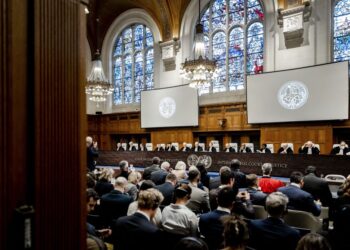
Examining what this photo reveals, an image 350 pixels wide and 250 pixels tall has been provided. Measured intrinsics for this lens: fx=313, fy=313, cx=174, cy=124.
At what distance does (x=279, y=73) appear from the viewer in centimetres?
1155

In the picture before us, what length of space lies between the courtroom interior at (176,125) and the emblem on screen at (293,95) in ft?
0.13

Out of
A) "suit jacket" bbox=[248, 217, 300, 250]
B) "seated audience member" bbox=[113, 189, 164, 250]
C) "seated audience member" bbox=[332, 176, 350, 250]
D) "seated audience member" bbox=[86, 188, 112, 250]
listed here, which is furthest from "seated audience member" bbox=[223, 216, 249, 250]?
"seated audience member" bbox=[332, 176, 350, 250]

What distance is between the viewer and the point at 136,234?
2.66m

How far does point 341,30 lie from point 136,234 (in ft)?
36.4

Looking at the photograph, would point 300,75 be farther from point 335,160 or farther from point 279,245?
point 279,245

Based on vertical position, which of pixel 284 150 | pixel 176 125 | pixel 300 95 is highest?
pixel 300 95

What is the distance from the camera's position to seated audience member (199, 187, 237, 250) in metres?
2.87

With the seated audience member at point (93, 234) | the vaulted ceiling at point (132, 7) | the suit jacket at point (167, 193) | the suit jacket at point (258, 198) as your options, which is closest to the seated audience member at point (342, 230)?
the suit jacket at point (258, 198)

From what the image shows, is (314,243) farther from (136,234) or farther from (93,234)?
(93,234)

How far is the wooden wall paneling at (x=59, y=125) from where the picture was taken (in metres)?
1.36

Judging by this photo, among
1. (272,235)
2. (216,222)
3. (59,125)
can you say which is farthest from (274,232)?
(59,125)

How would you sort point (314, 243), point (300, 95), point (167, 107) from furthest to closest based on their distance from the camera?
1. point (167, 107)
2. point (300, 95)
3. point (314, 243)

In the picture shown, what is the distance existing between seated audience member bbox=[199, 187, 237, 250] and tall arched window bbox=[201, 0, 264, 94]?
10603 millimetres

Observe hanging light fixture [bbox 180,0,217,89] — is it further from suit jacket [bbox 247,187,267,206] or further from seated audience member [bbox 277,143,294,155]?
suit jacket [bbox 247,187,267,206]
